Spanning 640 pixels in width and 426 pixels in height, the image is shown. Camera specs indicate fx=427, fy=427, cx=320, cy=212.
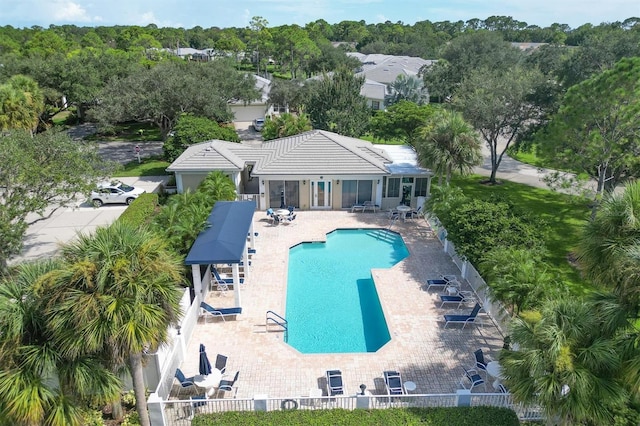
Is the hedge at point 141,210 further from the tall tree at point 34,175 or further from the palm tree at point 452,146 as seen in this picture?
the palm tree at point 452,146

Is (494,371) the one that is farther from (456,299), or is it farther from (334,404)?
(334,404)

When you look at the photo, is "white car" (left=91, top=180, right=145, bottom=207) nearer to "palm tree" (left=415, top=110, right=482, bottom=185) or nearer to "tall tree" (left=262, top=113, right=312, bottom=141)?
"tall tree" (left=262, top=113, right=312, bottom=141)

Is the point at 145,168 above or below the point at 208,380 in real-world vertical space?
above

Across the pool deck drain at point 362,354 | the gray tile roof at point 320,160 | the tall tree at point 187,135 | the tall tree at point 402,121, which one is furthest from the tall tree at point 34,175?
the tall tree at point 402,121

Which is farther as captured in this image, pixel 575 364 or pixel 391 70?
pixel 391 70

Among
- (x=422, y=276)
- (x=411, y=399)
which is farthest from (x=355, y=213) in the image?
(x=411, y=399)

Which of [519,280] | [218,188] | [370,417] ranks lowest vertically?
[370,417]

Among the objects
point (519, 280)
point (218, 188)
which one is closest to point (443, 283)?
point (519, 280)

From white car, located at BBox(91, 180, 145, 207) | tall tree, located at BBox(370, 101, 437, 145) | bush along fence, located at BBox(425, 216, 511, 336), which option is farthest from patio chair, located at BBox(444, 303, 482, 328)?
white car, located at BBox(91, 180, 145, 207)
